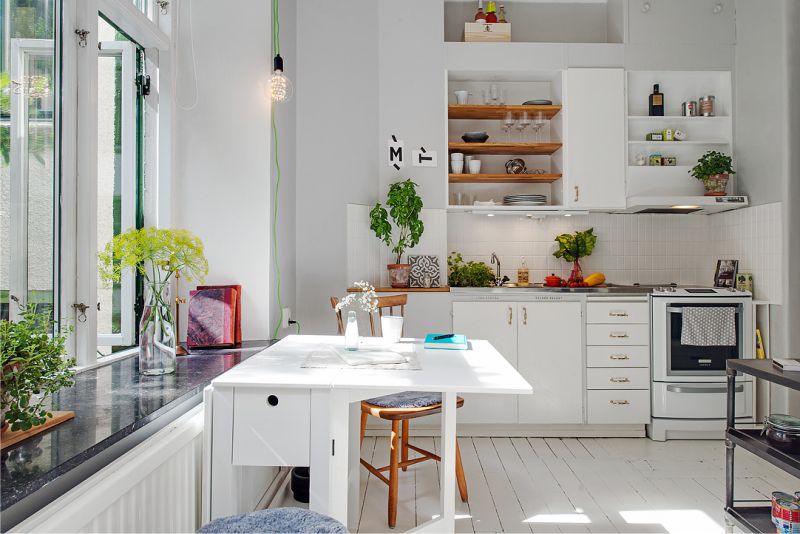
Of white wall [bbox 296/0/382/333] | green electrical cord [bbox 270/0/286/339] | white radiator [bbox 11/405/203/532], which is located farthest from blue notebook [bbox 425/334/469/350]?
white wall [bbox 296/0/382/333]

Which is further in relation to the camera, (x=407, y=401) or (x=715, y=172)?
(x=715, y=172)

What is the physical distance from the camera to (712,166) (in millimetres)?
4152

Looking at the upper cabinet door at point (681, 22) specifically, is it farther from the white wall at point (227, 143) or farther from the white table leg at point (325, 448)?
the white table leg at point (325, 448)

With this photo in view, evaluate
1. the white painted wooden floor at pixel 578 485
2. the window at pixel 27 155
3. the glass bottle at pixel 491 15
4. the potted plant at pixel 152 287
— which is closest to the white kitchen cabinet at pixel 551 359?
the white painted wooden floor at pixel 578 485

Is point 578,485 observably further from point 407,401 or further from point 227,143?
point 227,143

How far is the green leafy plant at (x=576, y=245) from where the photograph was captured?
4.46 metres

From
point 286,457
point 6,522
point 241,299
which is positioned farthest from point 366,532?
point 6,522

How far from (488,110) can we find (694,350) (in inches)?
87.9

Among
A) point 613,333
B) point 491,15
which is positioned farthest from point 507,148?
point 613,333

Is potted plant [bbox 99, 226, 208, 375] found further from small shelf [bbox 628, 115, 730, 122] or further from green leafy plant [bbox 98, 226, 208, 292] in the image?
small shelf [bbox 628, 115, 730, 122]

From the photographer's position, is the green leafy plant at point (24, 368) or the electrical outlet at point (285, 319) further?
the electrical outlet at point (285, 319)

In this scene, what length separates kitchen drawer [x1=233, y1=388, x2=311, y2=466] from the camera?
182 cm

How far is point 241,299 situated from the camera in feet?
9.95

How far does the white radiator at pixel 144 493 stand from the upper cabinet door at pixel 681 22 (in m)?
4.09
